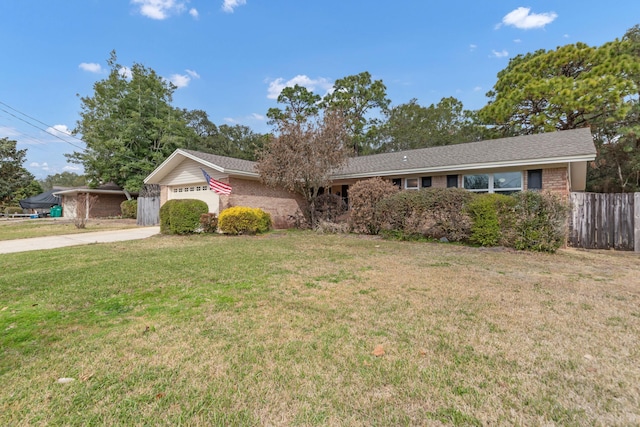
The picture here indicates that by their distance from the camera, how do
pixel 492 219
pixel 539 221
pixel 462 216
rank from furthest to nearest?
pixel 462 216
pixel 492 219
pixel 539 221

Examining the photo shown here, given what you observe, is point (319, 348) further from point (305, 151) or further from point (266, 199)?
point (266, 199)

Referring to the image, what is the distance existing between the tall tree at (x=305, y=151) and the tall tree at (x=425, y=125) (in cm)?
2082

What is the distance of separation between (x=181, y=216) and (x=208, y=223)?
1112mm

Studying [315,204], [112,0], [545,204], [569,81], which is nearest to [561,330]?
[545,204]

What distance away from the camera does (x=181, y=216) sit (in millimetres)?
12266

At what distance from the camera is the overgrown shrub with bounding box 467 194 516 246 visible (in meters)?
8.37

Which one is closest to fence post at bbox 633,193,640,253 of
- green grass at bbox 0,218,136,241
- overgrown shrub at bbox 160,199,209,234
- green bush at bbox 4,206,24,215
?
overgrown shrub at bbox 160,199,209,234

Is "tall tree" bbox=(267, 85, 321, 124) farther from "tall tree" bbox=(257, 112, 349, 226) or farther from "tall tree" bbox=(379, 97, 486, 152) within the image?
"tall tree" bbox=(257, 112, 349, 226)

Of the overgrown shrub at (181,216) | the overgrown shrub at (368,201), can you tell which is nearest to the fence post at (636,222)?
the overgrown shrub at (368,201)

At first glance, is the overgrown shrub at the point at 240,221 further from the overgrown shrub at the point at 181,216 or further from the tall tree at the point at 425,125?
the tall tree at the point at 425,125

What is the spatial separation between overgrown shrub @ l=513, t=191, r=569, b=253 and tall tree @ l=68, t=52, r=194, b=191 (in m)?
27.7

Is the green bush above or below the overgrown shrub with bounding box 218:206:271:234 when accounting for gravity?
above

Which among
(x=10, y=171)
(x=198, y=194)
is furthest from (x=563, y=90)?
(x=10, y=171)

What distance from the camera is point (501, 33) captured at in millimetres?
13820
